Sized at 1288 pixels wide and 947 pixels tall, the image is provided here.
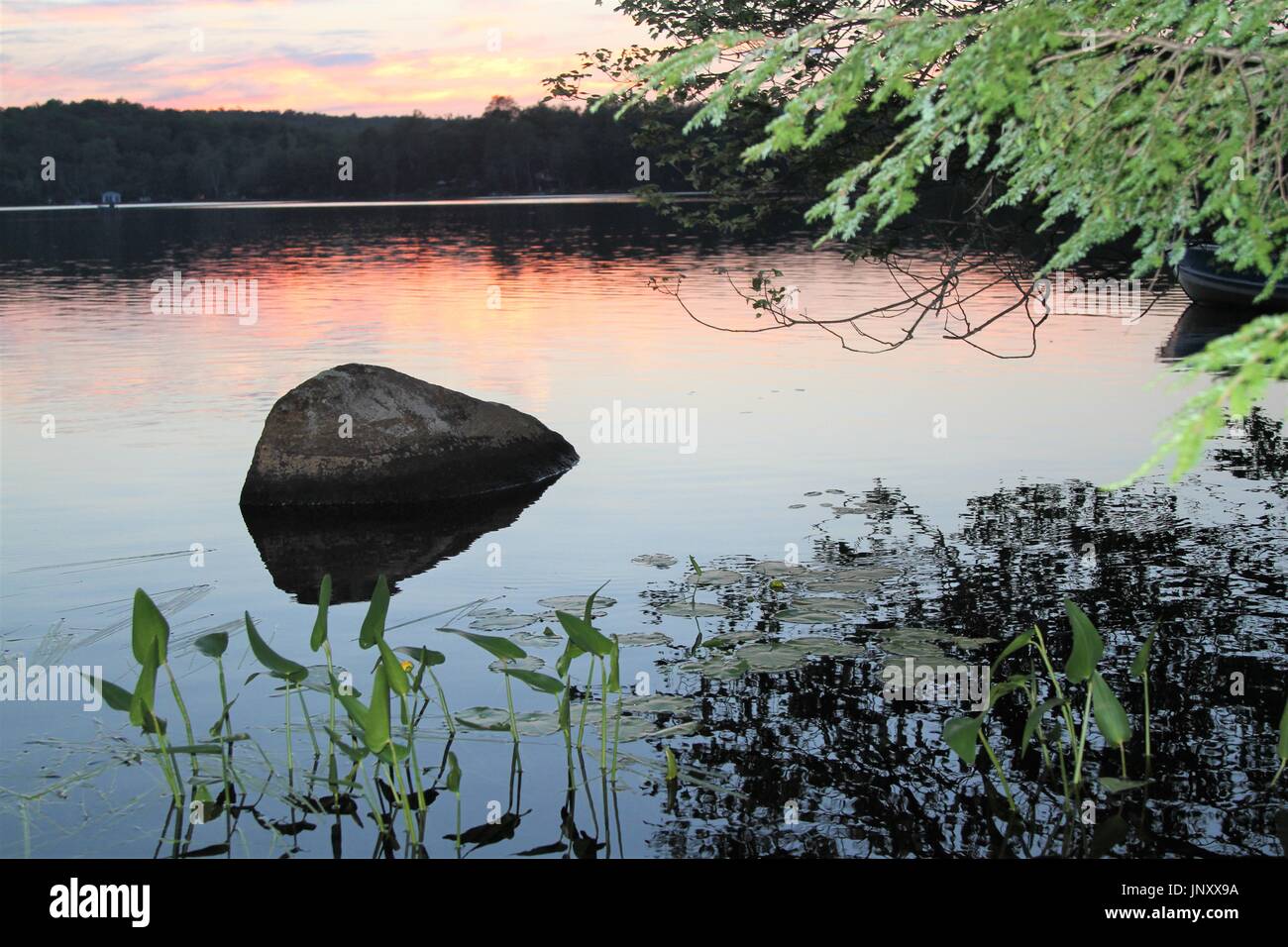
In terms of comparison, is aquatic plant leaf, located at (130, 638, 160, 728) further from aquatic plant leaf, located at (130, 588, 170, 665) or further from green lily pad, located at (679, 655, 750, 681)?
green lily pad, located at (679, 655, 750, 681)

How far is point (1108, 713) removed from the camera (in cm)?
655

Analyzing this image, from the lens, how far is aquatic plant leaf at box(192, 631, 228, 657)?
7.07 m

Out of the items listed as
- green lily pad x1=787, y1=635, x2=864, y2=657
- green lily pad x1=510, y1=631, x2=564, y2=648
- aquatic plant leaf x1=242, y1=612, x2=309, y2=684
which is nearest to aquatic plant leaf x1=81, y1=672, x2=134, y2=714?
aquatic plant leaf x1=242, y1=612, x2=309, y2=684

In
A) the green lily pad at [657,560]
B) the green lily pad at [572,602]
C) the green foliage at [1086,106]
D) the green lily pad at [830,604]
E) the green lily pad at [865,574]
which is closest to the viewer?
the green foliage at [1086,106]

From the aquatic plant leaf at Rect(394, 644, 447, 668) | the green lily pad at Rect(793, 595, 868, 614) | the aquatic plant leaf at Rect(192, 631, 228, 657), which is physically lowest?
the green lily pad at Rect(793, 595, 868, 614)

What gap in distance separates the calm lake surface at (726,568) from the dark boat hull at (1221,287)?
4.75m

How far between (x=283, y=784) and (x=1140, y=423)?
47.9 feet

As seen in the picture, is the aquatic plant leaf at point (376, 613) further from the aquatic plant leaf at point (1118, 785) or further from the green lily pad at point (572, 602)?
the aquatic plant leaf at point (1118, 785)

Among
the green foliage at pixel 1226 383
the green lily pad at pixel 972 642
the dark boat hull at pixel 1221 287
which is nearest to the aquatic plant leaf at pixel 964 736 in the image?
the green foliage at pixel 1226 383

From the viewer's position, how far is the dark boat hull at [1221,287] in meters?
31.1

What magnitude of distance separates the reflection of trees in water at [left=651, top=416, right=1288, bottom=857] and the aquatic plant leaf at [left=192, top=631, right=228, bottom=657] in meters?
2.49

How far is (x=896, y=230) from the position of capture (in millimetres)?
12281

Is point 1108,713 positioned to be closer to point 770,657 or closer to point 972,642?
point 972,642
